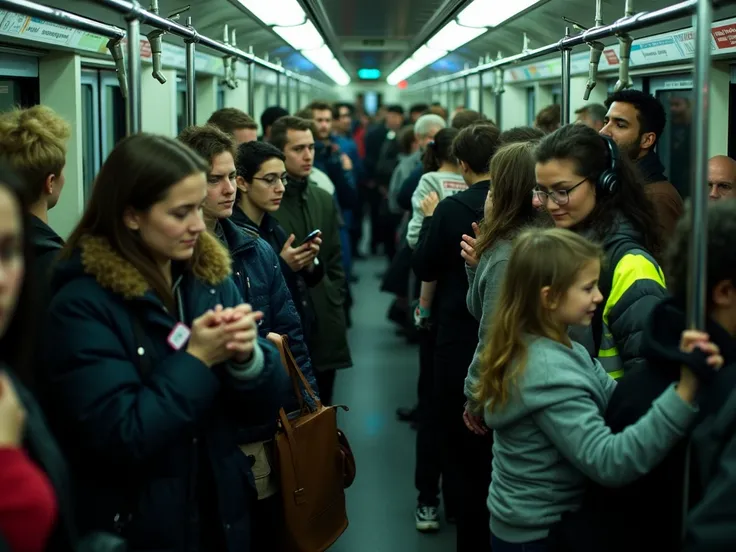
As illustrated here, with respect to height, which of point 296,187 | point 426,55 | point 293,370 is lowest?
point 293,370

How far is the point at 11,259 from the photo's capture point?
1.56 metres

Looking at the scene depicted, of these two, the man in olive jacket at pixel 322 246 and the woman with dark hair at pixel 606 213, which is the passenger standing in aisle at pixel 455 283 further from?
the woman with dark hair at pixel 606 213

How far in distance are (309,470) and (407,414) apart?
3.59 meters

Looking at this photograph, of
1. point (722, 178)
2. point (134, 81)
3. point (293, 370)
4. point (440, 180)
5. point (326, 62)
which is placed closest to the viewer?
point (134, 81)

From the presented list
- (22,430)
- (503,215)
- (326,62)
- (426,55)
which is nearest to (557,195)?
(503,215)

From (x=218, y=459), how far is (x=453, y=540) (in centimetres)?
252

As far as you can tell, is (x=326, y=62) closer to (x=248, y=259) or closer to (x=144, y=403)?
(x=248, y=259)

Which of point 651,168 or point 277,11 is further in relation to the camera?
point 277,11

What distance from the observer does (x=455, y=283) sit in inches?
164

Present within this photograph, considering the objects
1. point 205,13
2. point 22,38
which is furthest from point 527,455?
point 205,13

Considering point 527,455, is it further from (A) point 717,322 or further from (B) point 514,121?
(B) point 514,121

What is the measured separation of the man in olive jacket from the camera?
4.84m

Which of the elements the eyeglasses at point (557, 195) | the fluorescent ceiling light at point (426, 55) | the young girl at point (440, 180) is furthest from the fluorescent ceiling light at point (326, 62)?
the eyeglasses at point (557, 195)

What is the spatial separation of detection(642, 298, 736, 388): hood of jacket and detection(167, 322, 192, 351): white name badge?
37.3 inches
